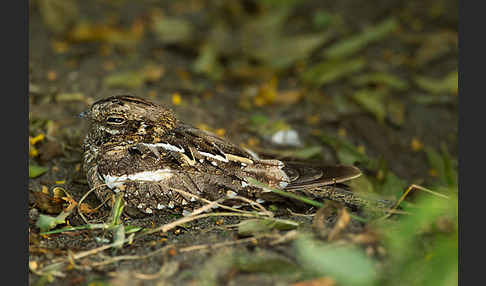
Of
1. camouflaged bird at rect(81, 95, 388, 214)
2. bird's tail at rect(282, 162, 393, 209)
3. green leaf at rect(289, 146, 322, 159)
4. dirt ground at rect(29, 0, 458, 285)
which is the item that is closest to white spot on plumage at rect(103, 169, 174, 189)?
camouflaged bird at rect(81, 95, 388, 214)

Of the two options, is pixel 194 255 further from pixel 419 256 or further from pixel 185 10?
pixel 185 10

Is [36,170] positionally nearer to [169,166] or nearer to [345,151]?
[169,166]

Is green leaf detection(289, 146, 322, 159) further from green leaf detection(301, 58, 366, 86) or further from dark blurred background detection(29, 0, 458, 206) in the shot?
green leaf detection(301, 58, 366, 86)

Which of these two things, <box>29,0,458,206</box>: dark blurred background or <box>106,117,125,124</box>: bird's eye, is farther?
<box>29,0,458,206</box>: dark blurred background

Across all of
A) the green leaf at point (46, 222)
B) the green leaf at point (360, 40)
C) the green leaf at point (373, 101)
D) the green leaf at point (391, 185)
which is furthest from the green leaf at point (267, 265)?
the green leaf at point (360, 40)

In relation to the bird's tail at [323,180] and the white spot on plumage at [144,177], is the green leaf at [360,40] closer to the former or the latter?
the bird's tail at [323,180]

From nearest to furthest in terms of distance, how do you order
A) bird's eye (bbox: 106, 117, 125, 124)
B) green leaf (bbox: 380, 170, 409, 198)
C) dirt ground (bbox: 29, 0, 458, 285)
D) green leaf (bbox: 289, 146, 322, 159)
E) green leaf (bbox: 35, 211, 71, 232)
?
green leaf (bbox: 35, 211, 71, 232), bird's eye (bbox: 106, 117, 125, 124), dirt ground (bbox: 29, 0, 458, 285), green leaf (bbox: 380, 170, 409, 198), green leaf (bbox: 289, 146, 322, 159)
